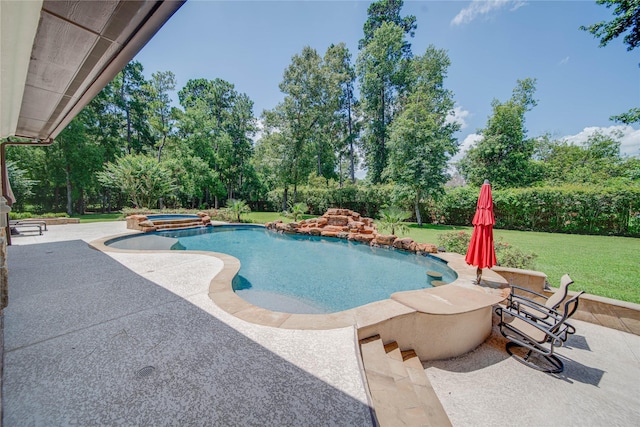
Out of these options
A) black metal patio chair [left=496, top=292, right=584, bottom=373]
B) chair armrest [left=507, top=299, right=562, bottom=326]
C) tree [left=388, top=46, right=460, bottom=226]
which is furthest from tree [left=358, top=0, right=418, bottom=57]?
black metal patio chair [left=496, top=292, right=584, bottom=373]

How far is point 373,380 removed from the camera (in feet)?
7.07

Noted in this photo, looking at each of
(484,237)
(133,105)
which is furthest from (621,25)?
(133,105)

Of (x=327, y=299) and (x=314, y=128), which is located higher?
(x=314, y=128)

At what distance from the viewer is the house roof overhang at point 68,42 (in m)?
1.40

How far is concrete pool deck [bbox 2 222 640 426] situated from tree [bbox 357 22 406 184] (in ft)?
63.0

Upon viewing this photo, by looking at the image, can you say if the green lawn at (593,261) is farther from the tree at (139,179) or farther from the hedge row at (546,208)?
the tree at (139,179)

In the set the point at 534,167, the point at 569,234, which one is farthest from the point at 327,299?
the point at 534,167

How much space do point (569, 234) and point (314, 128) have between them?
18173 mm

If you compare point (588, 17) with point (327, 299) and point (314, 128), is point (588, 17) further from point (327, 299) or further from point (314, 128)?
point (314, 128)

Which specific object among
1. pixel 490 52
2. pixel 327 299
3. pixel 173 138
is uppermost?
pixel 490 52

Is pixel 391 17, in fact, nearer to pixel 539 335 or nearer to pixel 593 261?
pixel 593 261

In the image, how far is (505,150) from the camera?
1900 cm

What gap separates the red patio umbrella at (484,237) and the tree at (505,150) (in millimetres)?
17711

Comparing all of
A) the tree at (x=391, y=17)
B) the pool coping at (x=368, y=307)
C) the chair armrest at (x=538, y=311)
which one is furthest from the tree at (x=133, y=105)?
the chair armrest at (x=538, y=311)
